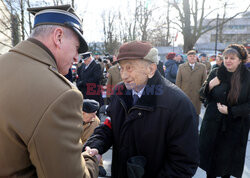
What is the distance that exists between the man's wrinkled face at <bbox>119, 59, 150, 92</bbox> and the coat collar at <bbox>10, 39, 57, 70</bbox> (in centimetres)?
71

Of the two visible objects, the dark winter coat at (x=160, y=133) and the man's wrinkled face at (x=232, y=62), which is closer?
the dark winter coat at (x=160, y=133)

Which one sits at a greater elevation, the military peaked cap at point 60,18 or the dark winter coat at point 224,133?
the military peaked cap at point 60,18

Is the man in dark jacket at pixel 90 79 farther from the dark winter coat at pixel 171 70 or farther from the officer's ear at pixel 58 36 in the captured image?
the officer's ear at pixel 58 36

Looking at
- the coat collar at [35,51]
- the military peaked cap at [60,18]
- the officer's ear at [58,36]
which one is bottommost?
the coat collar at [35,51]

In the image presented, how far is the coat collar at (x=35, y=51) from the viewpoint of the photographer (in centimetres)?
102

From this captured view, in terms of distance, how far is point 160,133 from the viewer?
5.03 feet

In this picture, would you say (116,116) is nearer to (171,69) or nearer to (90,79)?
(90,79)

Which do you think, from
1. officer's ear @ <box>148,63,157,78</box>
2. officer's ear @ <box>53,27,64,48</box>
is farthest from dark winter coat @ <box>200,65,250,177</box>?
officer's ear @ <box>53,27,64,48</box>

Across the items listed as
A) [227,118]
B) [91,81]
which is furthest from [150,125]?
[91,81]

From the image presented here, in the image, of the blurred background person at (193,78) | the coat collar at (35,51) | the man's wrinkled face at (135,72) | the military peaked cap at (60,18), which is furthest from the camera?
the blurred background person at (193,78)

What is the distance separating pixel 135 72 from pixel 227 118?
1.77 metres

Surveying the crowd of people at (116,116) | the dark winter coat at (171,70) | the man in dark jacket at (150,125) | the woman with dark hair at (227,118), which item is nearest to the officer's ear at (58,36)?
the crowd of people at (116,116)

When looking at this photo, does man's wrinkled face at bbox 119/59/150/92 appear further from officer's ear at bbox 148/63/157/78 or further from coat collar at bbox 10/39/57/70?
coat collar at bbox 10/39/57/70

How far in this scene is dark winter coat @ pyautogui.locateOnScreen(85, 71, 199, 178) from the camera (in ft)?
4.94
